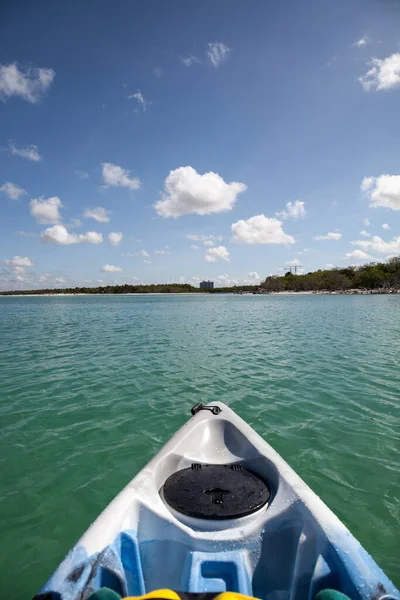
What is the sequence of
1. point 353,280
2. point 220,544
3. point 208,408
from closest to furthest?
point 220,544 < point 208,408 < point 353,280

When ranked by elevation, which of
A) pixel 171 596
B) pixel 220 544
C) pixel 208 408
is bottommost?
pixel 220 544

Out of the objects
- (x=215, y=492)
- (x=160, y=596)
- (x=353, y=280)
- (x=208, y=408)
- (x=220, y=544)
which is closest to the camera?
(x=160, y=596)

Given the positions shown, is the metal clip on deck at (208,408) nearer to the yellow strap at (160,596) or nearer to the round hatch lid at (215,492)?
the round hatch lid at (215,492)

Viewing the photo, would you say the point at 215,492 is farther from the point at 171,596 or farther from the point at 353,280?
the point at 353,280

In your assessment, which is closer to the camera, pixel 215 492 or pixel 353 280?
pixel 215 492

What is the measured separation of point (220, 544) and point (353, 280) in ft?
480

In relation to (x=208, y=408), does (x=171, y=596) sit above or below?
above

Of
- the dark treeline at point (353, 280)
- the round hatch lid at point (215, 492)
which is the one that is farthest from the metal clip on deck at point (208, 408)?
the dark treeline at point (353, 280)

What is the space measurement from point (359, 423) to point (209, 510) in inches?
201

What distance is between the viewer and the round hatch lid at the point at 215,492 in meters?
3.03

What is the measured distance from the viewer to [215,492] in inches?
130

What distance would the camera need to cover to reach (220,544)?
2.78m

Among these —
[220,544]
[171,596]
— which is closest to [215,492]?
[220,544]

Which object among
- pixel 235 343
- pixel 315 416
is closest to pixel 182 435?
pixel 315 416
